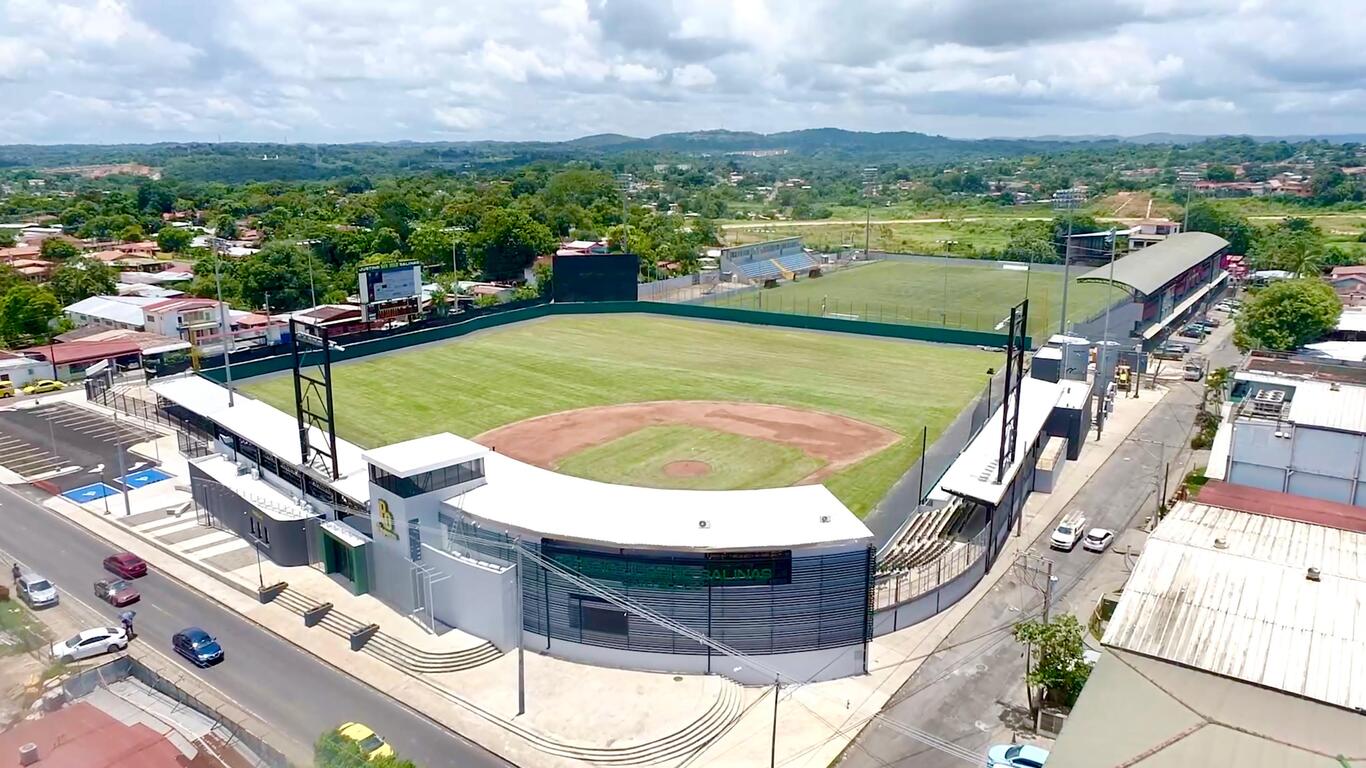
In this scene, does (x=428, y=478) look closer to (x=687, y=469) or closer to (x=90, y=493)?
(x=687, y=469)

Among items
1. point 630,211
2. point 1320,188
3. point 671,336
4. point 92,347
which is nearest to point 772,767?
point 671,336

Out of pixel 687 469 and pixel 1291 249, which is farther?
pixel 1291 249

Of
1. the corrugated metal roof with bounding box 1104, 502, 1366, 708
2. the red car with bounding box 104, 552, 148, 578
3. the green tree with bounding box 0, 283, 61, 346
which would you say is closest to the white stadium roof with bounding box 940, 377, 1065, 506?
Result: the corrugated metal roof with bounding box 1104, 502, 1366, 708

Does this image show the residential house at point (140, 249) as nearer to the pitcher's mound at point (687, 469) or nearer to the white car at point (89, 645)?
the pitcher's mound at point (687, 469)

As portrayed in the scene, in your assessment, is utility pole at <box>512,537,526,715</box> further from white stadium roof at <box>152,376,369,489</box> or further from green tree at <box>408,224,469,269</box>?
green tree at <box>408,224,469,269</box>

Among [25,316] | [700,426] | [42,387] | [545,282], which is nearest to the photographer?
[700,426]

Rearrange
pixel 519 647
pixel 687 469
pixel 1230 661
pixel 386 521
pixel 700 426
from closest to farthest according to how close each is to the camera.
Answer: pixel 1230 661 → pixel 519 647 → pixel 386 521 → pixel 687 469 → pixel 700 426

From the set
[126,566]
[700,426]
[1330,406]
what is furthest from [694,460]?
[1330,406]

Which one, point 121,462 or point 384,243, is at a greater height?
point 384,243
